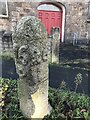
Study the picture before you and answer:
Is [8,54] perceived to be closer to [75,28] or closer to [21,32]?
[75,28]

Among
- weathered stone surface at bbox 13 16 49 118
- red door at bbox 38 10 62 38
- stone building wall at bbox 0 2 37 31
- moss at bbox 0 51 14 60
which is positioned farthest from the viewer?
red door at bbox 38 10 62 38

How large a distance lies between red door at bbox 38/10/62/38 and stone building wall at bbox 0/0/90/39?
393mm

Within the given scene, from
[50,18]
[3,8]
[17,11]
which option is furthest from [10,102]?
[50,18]

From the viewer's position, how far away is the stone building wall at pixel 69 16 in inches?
427

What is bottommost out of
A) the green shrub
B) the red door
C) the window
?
the green shrub

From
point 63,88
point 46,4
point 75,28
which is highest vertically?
point 46,4

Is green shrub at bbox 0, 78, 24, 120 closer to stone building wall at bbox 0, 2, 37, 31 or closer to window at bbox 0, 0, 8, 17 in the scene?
stone building wall at bbox 0, 2, 37, 31

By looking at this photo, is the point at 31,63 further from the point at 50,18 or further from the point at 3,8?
the point at 50,18

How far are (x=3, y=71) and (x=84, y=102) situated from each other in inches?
124

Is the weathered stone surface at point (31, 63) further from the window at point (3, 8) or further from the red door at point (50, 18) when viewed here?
the red door at point (50, 18)

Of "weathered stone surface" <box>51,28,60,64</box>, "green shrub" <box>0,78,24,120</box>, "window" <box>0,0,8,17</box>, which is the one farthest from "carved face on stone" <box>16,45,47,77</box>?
"window" <box>0,0,8,17</box>

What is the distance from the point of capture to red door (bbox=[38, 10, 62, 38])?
1143 cm

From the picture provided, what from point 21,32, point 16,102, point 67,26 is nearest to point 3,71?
point 16,102

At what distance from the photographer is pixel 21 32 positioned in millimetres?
3705
